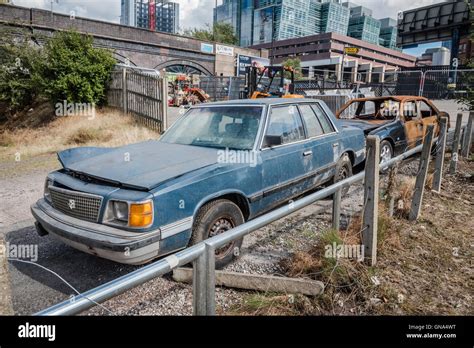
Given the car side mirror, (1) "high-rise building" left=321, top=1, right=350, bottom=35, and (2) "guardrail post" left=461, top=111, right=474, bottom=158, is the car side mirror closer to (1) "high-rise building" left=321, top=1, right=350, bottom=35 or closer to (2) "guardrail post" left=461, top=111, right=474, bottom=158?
(2) "guardrail post" left=461, top=111, right=474, bottom=158

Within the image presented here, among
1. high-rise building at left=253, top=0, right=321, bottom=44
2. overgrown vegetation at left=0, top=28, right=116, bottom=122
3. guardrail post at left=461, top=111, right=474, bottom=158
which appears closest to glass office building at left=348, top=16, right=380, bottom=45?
high-rise building at left=253, top=0, right=321, bottom=44

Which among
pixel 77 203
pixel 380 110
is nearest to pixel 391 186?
pixel 77 203

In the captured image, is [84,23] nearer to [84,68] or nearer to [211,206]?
[84,68]

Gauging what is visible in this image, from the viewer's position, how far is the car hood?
3.04m

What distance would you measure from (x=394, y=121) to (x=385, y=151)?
3.05 ft

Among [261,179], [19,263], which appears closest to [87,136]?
[19,263]

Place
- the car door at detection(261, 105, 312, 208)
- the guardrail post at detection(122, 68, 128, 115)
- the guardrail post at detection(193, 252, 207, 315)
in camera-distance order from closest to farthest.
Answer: the guardrail post at detection(193, 252, 207, 315), the car door at detection(261, 105, 312, 208), the guardrail post at detection(122, 68, 128, 115)

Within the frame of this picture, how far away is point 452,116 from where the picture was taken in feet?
51.4

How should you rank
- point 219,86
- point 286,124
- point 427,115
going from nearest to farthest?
1. point 286,124
2. point 427,115
3. point 219,86

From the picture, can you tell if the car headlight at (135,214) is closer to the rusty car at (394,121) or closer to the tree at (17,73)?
the rusty car at (394,121)

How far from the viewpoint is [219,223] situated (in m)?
3.31

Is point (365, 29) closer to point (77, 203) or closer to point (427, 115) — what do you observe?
point (427, 115)

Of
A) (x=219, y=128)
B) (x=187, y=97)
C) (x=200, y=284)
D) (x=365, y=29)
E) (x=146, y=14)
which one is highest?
(x=146, y=14)

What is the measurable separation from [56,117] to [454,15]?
112ft
